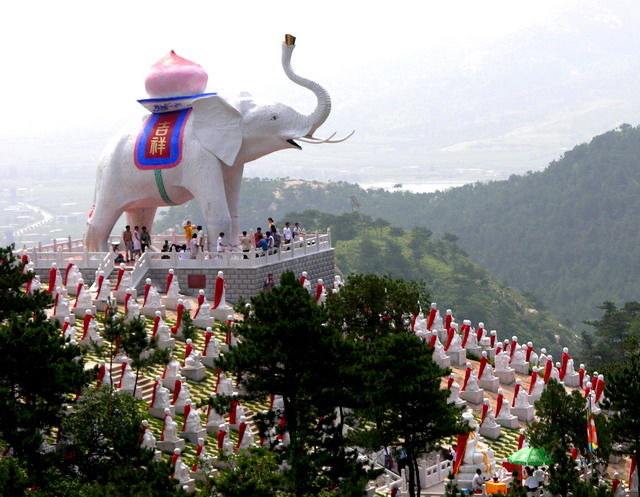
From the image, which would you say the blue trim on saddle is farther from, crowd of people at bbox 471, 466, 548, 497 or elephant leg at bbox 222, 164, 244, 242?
crowd of people at bbox 471, 466, 548, 497

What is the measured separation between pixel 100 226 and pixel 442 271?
66.8m

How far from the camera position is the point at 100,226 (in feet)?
112

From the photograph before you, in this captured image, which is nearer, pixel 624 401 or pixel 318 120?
pixel 624 401

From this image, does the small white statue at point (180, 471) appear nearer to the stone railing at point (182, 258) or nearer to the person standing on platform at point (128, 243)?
the stone railing at point (182, 258)

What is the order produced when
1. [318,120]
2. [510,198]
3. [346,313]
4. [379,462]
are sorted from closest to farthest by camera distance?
[379,462] < [346,313] < [318,120] < [510,198]

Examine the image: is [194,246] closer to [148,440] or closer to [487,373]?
[487,373]

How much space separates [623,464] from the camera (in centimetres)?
3111

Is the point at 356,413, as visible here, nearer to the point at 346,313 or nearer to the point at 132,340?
the point at 132,340

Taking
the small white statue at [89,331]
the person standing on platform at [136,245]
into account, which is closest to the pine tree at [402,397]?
the small white statue at [89,331]

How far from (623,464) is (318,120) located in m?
11.1

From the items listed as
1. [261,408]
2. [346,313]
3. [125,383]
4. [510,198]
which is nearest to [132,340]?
[125,383]

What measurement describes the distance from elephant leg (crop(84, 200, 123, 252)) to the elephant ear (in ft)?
9.78

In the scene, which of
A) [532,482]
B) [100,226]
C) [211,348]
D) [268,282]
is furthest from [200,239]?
[532,482]

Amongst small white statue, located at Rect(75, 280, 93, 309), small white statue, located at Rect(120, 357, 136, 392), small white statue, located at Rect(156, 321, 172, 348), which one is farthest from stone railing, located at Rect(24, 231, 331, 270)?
small white statue, located at Rect(120, 357, 136, 392)
